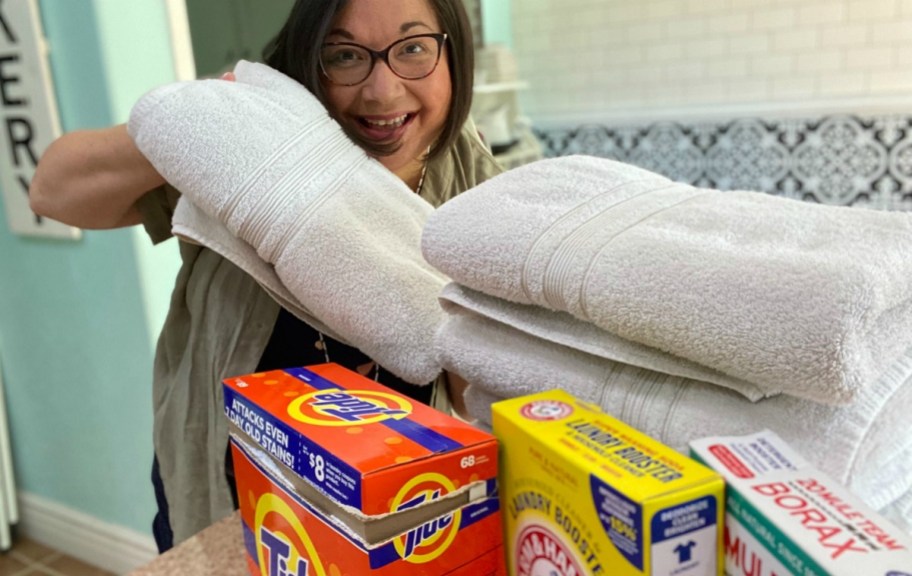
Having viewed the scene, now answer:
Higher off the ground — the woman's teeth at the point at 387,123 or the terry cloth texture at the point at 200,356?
the woman's teeth at the point at 387,123

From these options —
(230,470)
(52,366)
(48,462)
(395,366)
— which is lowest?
(48,462)

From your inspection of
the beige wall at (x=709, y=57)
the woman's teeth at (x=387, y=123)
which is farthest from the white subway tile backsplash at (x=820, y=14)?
the woman's teeth at (x=387, y=123)

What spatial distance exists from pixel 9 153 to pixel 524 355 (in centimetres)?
143

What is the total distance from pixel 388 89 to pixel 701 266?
16.3 inches

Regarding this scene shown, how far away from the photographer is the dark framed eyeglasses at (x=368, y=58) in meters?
0.69

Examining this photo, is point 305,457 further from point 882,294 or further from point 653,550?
point 882,294

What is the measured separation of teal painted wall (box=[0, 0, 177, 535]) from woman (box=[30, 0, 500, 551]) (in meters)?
0.67

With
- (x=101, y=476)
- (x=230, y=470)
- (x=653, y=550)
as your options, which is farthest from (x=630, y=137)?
(x=653, y=550)

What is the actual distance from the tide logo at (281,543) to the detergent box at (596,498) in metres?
0.11

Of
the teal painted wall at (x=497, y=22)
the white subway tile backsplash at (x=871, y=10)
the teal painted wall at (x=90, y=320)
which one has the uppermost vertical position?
the teal painted wall at (x=497, y=22)

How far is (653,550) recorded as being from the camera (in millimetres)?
302

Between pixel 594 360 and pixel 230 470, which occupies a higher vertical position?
pixel 594 360

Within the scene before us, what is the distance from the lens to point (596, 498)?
0.32 metres

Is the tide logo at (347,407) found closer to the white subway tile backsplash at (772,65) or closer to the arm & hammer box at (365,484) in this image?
the arm & hammer box at (365,484)
